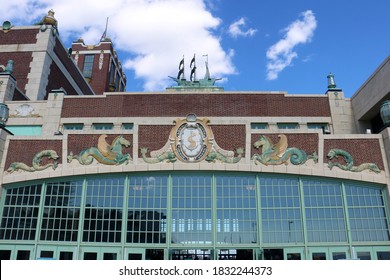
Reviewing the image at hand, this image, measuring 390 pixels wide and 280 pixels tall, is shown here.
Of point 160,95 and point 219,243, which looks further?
point 160,95

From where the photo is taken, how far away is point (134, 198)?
16.0 metres

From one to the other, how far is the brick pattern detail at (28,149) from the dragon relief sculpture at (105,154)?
3.36 ft

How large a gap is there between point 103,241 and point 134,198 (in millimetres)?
2318

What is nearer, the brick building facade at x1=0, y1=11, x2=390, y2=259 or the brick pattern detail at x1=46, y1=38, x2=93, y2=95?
the brick building facade at x1=0, y1=11, x2=390, y2=259

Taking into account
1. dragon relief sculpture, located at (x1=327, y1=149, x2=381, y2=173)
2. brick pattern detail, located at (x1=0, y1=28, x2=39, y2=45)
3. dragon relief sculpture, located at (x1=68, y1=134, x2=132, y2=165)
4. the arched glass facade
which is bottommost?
the arched glass facade

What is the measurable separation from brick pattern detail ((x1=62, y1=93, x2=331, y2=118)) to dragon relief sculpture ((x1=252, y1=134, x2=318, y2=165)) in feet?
20.3

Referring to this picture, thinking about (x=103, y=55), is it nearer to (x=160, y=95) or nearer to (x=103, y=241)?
(x=160, y=95)

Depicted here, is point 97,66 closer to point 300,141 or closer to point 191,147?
point 191,147

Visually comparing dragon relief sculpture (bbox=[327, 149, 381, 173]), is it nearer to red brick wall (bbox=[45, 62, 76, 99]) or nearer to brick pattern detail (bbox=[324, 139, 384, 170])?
brick pattern detail (bbox=[324, 139, 384, 170])

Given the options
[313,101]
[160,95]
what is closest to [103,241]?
[160,95]

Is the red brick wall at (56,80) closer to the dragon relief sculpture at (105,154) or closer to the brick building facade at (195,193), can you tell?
the brick building facade at (195,193)

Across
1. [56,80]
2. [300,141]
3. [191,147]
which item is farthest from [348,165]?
[56,80]

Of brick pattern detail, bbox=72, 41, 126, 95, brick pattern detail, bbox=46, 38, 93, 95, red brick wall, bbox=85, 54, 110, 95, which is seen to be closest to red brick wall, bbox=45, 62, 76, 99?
brick pattern detail, bbox=46, 38, 93, 95

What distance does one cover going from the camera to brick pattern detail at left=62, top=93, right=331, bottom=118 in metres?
22.1
